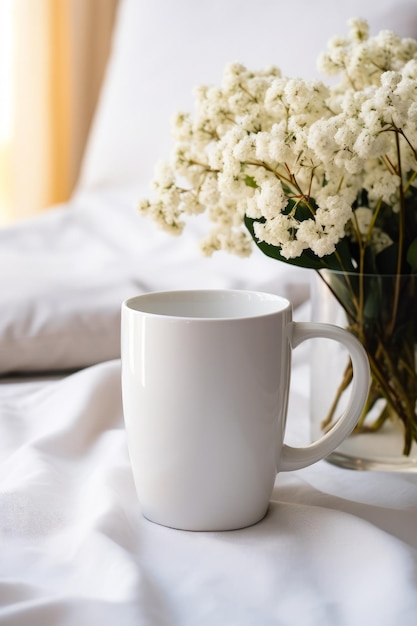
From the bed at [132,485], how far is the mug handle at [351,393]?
32 millimetres

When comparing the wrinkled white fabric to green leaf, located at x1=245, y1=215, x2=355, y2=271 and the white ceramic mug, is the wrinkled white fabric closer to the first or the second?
the white ceramic mug

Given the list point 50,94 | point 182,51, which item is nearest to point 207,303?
point 182,51

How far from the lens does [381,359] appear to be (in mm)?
604

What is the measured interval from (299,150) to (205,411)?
0.17 metres

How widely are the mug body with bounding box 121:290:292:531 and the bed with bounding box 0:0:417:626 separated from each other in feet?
0.07

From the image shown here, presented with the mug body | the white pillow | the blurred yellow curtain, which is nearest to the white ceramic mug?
the mug body

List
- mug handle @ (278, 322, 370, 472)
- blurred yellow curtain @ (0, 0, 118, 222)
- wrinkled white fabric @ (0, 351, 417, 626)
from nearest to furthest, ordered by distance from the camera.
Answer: wrinkled white fabric @ (0, 351, 417, 626) → mug handle @ (278, 322, 370, 472) → blurred yellow curtain @ (0, 0, 118, 222)

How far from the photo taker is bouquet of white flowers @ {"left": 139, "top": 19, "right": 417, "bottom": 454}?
490 millimetres

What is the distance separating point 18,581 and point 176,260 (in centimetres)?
73

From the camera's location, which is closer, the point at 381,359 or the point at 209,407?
the point at 209,407

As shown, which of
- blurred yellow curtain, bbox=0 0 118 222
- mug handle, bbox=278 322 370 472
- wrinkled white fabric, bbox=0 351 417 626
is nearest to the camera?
wrinkled white fabric, bbox=0 351 417 626

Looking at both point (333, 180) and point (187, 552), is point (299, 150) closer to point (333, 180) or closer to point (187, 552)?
point (333, 180)

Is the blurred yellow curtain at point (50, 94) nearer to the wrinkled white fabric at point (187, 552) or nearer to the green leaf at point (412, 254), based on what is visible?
the wrinkled white fabric at point (187, 552)

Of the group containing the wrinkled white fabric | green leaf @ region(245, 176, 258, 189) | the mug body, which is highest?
green leaf @ region(245, 176, 258, 189)
